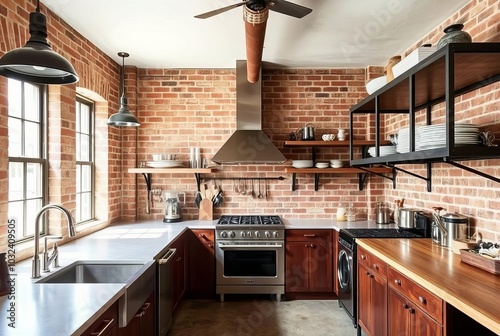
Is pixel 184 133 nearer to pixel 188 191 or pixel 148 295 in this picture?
pixel 188 191

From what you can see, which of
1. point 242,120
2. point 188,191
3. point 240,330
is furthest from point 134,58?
point 240,330

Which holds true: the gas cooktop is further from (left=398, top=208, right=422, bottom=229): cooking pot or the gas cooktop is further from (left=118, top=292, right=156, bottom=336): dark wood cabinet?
(left=118, top=292, right=156, bottom=336): dark wood cabinet

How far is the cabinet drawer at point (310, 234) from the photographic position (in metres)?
3.31

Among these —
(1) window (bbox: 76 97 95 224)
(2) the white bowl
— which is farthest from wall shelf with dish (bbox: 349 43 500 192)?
(1) window (bbox: 76 97 95 224)

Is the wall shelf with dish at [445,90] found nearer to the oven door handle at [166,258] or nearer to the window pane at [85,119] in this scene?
the oven door handle at [166,258]

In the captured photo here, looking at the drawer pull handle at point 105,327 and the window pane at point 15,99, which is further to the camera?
the window pane at point 15,99

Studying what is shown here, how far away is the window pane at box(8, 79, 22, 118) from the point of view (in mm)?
2168

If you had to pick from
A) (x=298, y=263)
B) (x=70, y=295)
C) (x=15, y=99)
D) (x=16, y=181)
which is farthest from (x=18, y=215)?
(x=298, y=263)

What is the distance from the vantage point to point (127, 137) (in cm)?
381

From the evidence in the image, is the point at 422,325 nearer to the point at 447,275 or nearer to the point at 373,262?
the point at 447,275

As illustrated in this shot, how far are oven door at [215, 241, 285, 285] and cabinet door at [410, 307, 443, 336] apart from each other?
5.32ft

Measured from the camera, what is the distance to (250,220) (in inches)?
138

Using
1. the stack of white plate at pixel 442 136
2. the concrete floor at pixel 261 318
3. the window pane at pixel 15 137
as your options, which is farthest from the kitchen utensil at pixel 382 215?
the window pane at pixel 15 137

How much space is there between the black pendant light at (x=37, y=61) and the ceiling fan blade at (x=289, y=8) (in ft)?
4.03
